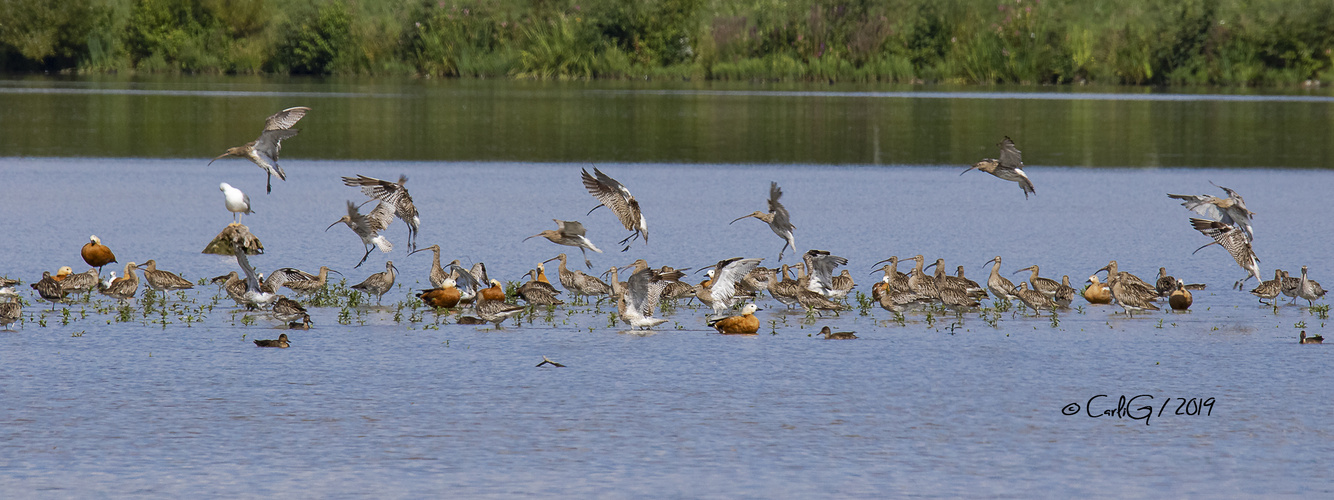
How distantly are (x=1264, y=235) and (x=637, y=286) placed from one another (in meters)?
11.3

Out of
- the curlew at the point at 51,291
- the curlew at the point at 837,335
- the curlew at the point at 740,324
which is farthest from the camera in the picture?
the curlew at the point at 51,291

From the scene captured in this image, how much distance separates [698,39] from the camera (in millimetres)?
76062

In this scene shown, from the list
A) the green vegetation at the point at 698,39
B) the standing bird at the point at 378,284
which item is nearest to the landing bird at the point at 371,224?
the standing bird at the point at 378,284

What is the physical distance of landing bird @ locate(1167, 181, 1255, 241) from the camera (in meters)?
17.4

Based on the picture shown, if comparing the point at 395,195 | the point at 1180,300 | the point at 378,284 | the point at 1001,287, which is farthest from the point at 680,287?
the point at 1180,300

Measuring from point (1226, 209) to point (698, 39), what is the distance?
59.3 meters

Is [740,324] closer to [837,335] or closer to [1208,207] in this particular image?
[837,335]

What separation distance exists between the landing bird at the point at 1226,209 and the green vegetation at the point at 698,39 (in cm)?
5274

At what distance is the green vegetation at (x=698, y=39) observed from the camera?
70.2m

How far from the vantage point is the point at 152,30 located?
3302 inches

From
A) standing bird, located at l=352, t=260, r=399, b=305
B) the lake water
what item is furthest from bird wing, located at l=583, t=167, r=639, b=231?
standing bird, located at l=352, t=260, r=399, b=305

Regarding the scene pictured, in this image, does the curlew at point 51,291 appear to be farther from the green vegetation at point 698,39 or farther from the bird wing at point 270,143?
the green vegetation at point 698,39

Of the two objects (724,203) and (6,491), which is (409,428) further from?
(724,203)

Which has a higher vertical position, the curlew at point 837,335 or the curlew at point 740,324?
the curlew at point 740,324
